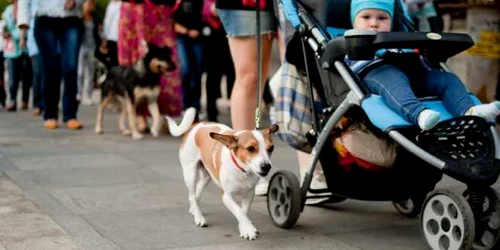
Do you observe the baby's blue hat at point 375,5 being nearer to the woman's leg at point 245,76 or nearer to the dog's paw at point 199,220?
the woman's leg at point 245,76

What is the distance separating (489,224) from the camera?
12.2 ft

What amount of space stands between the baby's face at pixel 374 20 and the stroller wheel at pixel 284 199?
0.93m

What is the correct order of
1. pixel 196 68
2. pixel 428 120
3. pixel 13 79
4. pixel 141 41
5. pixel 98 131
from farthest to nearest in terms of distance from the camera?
pixel 13 79 < pixel 196 68 < pixel 141 41 < pixel 98 131 < pixel 428 120

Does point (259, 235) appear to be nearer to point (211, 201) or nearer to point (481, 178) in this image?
point (211, 201)

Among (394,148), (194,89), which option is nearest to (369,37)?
(394,148)

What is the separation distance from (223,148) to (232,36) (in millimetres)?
1372

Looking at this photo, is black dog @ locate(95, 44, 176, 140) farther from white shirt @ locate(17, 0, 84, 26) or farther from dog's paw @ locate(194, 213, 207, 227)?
dog's paw @ locate(194, 213, 207, 227)

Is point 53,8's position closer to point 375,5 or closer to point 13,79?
point 13,79

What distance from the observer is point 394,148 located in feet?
13.0

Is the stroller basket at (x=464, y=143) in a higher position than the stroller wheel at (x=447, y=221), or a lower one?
higher

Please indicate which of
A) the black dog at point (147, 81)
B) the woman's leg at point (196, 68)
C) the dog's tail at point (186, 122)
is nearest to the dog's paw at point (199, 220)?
the dog's tail at point (186, 122)

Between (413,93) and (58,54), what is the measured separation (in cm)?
624

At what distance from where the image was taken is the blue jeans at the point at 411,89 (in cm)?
375

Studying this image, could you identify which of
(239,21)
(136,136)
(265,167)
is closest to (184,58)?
(136,136)
